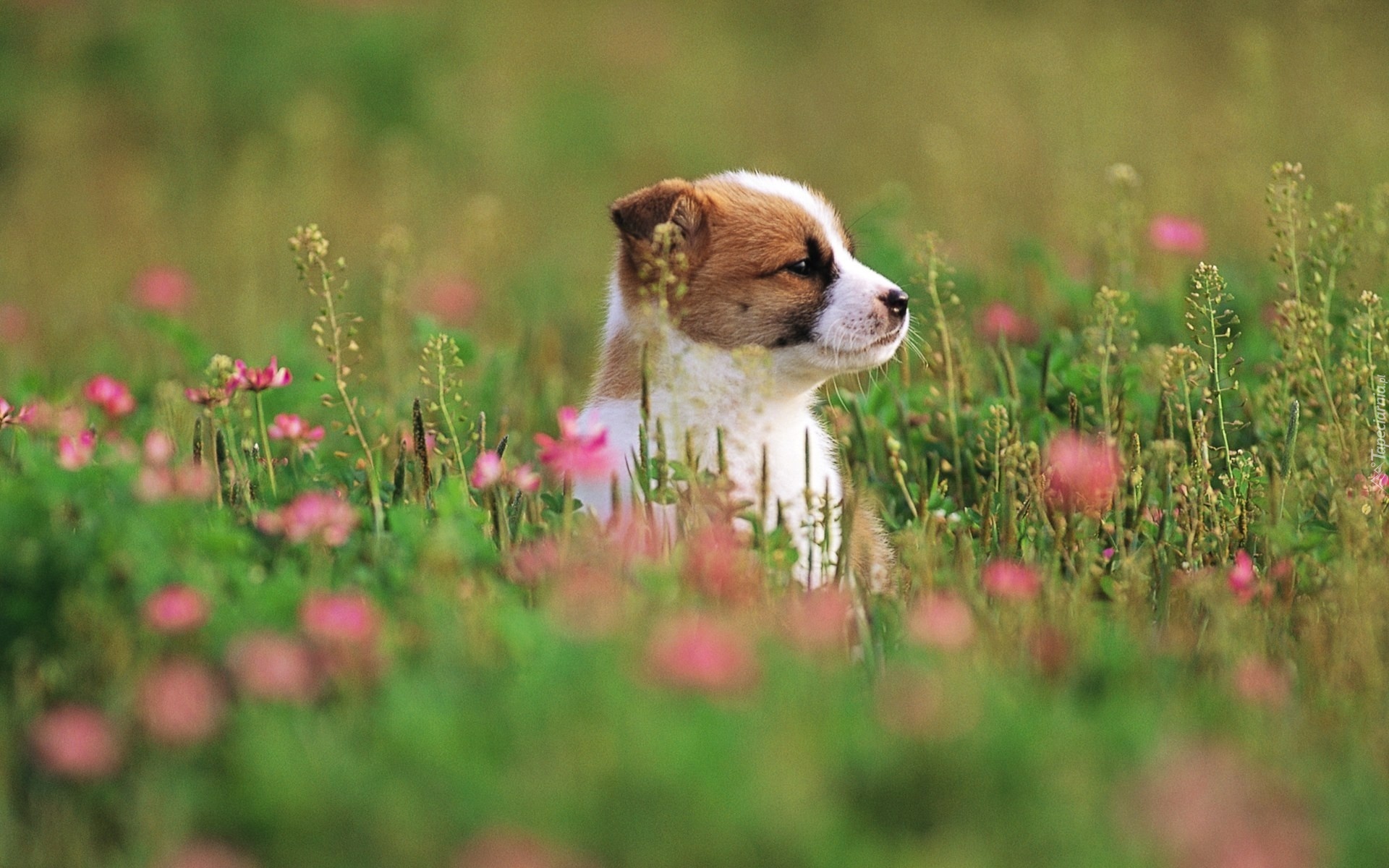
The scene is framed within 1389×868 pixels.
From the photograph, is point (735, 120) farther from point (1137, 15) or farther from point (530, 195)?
point (1137, 15)

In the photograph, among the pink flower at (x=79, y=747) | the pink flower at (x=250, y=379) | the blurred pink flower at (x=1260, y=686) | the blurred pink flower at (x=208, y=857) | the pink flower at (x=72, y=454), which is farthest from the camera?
the pink flower at (x=250, y=379)

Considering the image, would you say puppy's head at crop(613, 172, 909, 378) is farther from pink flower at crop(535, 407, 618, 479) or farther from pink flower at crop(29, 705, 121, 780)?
pink flower at crop(29, 705, 121, 780)

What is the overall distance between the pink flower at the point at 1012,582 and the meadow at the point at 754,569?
0.04ft

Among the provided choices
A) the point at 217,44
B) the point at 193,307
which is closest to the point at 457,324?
the point at 193,307

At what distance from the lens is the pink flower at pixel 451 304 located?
6.34m

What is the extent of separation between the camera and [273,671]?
2.15m

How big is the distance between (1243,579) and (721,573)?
3.64ft

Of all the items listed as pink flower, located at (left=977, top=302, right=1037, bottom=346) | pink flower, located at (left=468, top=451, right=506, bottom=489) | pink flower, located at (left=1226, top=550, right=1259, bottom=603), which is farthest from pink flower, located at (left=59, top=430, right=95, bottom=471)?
pink flower, located at (left=977, top=302, right=1037, bottom=346)

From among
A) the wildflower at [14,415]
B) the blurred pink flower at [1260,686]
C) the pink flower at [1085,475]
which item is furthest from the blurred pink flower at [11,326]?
the blurred pink flower at [1260,686]

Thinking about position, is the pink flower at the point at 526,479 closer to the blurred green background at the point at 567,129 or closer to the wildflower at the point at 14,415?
the wildflower at the point at 14,415

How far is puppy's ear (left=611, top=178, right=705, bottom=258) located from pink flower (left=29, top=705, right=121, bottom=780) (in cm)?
208

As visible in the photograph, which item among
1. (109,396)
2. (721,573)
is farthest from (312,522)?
(109,396)

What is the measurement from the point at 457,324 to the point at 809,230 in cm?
262

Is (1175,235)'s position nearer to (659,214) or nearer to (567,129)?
(659,214)
